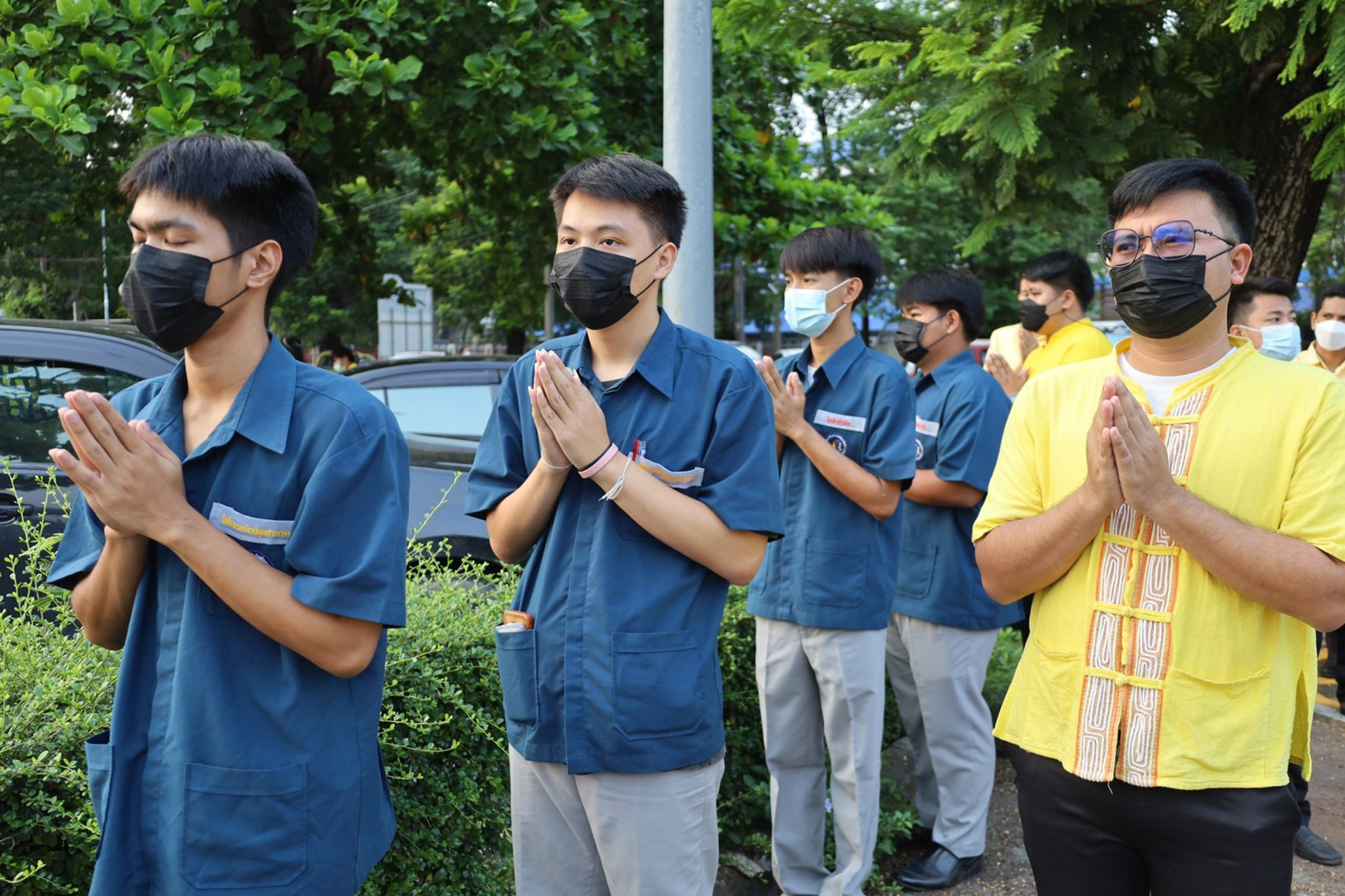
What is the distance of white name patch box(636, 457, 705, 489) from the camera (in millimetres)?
2547

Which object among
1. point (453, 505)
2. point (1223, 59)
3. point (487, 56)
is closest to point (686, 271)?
point (453, 505)

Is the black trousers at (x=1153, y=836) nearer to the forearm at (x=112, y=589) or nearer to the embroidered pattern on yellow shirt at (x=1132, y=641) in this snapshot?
the embroidered pattern on yellow shirt at (x=1132, y=641)

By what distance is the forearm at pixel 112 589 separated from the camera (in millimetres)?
1968

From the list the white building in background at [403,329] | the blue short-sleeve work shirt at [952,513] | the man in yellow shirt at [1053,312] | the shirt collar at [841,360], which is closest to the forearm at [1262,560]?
the shirt collar at [841,360]

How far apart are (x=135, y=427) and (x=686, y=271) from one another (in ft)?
11.9

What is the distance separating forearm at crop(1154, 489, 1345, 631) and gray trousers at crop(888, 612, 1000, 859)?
2.38m

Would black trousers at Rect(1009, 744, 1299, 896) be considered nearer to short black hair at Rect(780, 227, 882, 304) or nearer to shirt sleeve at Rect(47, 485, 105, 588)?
shirt sleeve at Rect(47, 485, 105, 588)

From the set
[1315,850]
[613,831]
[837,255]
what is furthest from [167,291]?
[1315,850]

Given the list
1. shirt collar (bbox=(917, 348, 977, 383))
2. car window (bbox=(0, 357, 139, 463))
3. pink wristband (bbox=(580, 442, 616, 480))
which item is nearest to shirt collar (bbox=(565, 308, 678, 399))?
pink wristband (bbox=(580, 442, 616, 480))

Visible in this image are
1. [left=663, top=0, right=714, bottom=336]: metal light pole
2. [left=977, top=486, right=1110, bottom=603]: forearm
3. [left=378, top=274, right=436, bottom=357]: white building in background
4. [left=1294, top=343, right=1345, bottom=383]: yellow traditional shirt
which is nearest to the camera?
[left=977, top=486, right=1110, bottom=603]: forearm

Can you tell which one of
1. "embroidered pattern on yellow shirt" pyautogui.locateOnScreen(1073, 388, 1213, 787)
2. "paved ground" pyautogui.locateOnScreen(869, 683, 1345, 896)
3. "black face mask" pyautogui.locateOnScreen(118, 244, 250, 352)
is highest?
"black face mask" pyautogui.locateOnScreen(118, 244, 250, 352)

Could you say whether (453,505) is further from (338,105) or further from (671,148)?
(338,105)

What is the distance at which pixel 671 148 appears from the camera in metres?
5.36

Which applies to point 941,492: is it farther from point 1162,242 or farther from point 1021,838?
point 1162,242
